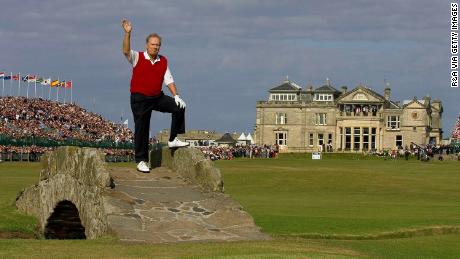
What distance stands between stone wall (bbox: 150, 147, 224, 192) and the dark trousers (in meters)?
0.62

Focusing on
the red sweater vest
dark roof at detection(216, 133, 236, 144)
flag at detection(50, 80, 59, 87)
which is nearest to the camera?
the red sweater vest

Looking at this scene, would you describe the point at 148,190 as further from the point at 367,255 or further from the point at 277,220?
the point at 277,220

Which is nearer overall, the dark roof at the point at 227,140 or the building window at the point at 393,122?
the building window at the point at 393,122

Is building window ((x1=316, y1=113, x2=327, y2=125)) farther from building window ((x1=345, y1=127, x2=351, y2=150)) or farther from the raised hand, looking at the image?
the raised hand

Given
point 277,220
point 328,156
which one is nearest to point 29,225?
point 277,220

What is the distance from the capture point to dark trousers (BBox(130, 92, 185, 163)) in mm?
20266

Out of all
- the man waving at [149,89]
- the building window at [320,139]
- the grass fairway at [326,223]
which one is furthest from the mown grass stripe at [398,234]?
the building window at [320,139]

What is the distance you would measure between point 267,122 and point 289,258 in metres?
147

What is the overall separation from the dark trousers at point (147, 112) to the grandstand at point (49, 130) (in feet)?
228

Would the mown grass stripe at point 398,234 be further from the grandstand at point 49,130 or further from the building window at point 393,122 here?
the building window at point 393,122

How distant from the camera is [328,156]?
401 feet

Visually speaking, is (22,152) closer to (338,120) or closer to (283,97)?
(338,120)

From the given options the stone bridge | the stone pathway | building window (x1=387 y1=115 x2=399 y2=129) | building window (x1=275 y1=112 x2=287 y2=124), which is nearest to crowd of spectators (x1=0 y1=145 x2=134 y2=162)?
the stone bridge

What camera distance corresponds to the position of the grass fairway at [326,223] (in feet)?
53.5
